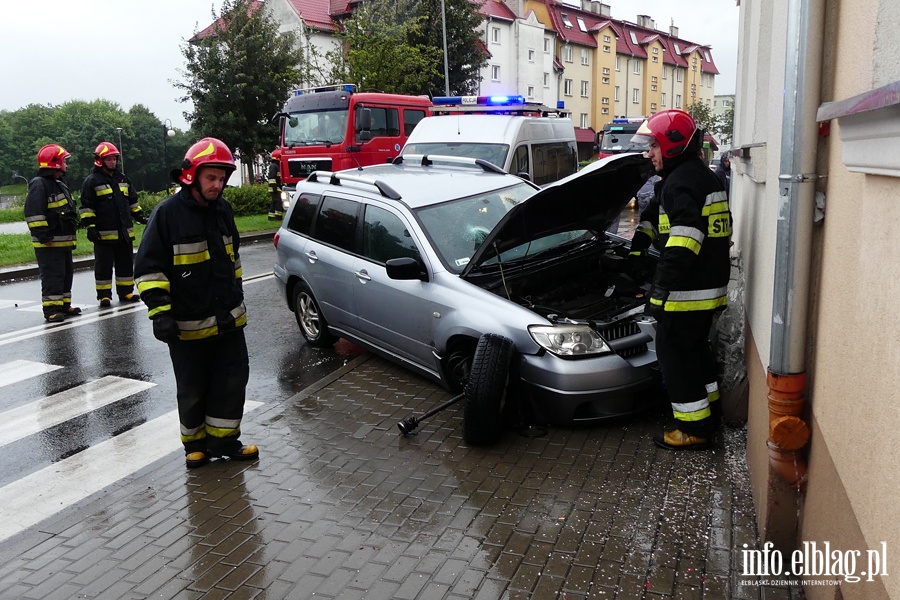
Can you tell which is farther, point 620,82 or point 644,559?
point 620,82

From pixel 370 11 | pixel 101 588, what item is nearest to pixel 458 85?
pixel 370 11

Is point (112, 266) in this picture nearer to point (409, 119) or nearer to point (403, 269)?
point (403, 269)

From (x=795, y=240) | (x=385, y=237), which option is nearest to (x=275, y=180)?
(x=385, y=237)

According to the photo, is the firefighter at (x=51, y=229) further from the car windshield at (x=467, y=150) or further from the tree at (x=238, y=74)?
the tree at (x=238, y=74)

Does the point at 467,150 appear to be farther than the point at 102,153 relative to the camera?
Yes

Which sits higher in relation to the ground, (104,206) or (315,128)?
(315,128)

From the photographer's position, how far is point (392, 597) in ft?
11.4

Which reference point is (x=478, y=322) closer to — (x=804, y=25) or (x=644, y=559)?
(x=644, y=559)

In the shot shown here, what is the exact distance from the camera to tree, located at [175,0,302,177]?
3034cm

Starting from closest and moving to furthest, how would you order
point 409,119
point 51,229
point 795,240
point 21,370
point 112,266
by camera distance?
point 795,240 < point 21,370 < point 51,229 < point 112,266 < point 409,119

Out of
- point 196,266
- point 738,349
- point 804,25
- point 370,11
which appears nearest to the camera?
point 804,25

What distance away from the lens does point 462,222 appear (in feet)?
21.2

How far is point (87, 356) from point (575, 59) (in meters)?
55.7

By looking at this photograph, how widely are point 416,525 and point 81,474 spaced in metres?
2.50
